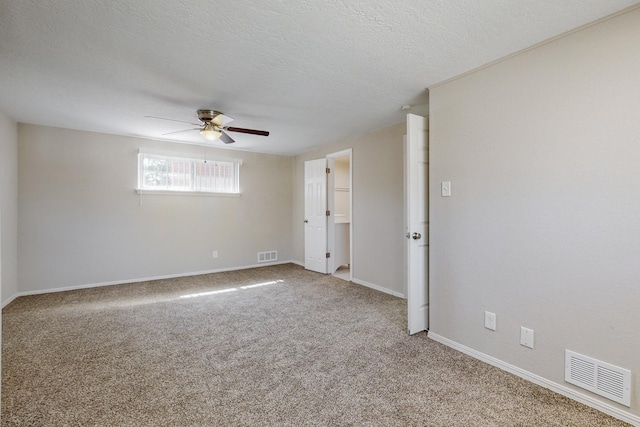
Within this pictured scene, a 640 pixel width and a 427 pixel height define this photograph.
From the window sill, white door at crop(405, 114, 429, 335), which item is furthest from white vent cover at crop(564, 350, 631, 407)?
the window sill

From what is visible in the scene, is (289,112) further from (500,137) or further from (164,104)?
(500,137)

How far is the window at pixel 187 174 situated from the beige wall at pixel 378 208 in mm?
2084

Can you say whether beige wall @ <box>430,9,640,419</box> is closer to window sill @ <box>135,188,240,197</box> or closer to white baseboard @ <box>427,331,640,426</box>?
white baseboard @ <box>427,331,640,426</box>

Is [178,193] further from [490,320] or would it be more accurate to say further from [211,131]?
[490,320]

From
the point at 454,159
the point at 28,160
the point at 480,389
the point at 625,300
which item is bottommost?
the point at 480,389

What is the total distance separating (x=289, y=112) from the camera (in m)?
3.47

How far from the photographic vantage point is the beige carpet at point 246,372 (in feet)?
5.71

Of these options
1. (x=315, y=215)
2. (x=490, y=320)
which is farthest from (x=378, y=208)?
(x=490, y=320)

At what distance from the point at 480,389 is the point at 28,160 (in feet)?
18.4

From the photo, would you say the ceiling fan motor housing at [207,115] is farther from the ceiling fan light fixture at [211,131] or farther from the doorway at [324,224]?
the doorway at [324,224]

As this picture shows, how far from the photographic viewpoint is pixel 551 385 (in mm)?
1971

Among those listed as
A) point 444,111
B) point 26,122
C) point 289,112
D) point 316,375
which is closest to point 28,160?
point 26,122

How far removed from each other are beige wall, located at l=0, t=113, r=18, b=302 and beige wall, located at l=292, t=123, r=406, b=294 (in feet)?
14.1

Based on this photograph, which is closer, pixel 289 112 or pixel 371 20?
pixel 371 20
